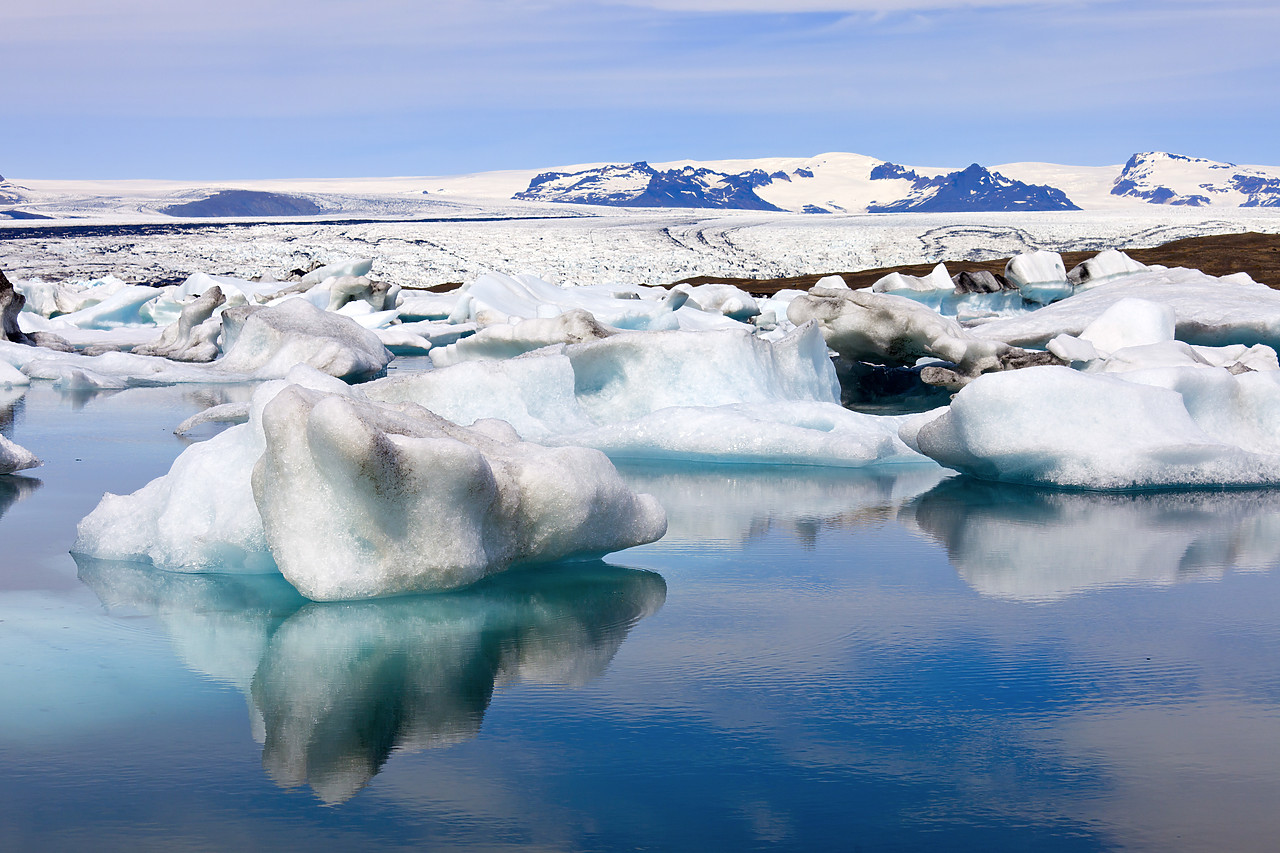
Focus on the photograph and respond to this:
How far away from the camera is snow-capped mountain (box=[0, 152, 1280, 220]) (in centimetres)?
7856

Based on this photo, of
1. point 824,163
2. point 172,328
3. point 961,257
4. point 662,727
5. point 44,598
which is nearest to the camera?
point 662,727

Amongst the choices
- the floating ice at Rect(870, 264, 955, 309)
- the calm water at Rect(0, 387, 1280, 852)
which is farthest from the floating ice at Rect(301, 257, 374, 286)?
the calm water at Rect(0, 387, 1280, 852)

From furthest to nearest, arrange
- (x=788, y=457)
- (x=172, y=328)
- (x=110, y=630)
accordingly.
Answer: (x=172, y=328) < (x=788, y=457) < (x=110, y=630)

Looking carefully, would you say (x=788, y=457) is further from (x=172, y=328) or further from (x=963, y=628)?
(x=172, y=328)

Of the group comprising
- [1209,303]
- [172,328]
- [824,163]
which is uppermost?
[824,163]

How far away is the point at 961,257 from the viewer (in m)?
27.7

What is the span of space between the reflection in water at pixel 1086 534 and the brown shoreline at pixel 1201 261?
1200cm

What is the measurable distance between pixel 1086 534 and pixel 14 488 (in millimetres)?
4027

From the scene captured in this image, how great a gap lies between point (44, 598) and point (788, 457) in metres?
3.23

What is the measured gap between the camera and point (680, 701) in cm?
246


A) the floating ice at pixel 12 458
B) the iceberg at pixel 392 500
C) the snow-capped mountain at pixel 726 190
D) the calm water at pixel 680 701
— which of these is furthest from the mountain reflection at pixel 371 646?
the snow-capped mountain at pixel 726 190

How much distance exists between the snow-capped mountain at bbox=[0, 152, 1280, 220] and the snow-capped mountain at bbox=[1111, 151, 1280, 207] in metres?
0.20

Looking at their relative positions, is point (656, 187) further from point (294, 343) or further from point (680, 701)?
point (680, 701)

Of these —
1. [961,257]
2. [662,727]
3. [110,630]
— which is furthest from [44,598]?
[961,257]
